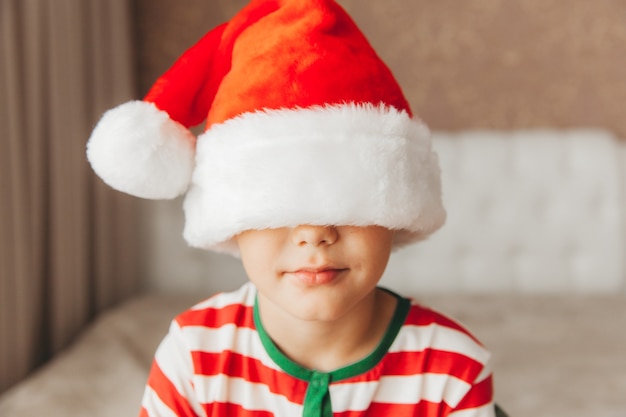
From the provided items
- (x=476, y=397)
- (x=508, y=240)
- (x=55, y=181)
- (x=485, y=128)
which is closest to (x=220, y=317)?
(x=476, y=397)

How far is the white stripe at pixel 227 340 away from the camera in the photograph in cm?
94

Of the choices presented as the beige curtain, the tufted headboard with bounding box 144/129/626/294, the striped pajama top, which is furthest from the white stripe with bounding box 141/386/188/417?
the tufted headboard with bounding box 144/129/626/294

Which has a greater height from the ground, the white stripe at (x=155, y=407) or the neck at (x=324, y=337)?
the neck at (x=324, y=337)

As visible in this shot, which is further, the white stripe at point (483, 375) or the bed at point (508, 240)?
the bed at point (508, 240)

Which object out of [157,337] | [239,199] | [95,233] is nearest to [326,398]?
[239,199]

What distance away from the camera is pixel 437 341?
936mm

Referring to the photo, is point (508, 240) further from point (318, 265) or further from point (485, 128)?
point (318, 265)

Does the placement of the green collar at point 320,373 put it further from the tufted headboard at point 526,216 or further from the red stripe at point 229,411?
the tufted headboard at point 526,216

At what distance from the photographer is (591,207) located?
227 centimetres

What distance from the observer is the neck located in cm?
91

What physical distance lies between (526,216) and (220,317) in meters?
1.57

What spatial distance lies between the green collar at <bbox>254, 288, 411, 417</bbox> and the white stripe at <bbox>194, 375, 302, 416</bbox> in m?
0.04

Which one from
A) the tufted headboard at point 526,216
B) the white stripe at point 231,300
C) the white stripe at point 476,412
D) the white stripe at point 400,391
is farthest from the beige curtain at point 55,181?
the white stripe at point 476,412

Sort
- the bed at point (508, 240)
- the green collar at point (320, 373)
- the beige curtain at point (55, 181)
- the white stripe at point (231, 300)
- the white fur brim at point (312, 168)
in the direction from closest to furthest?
the white fur brim at point (312, 168) → the green collar at point (320, 373) → the white stripe at point (231, 300) → the beige curtain at point (55, 181) → the bed at point (508, 240)
